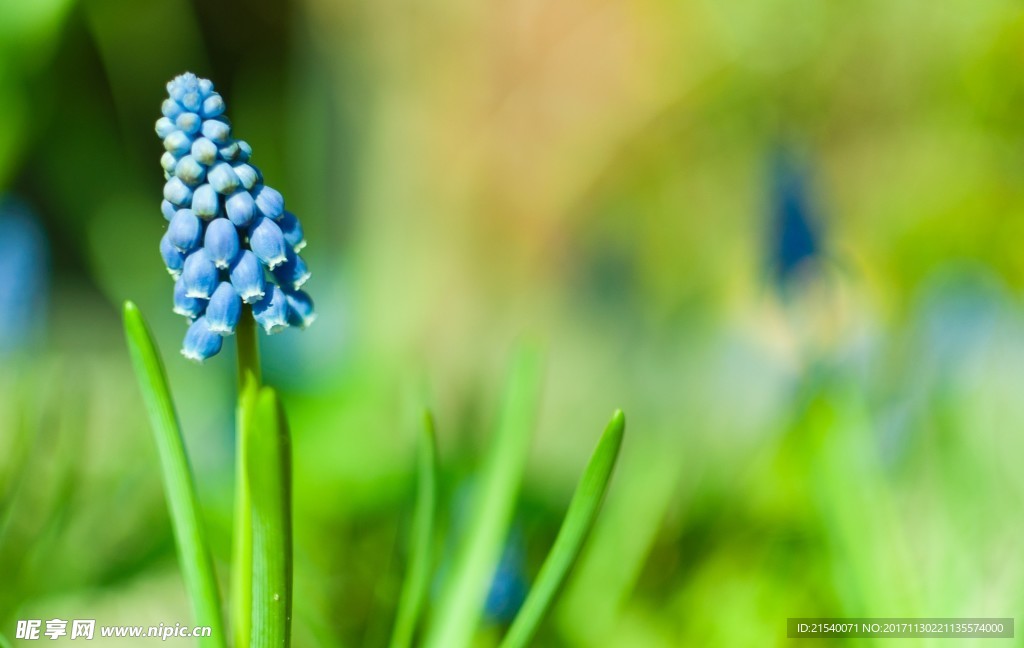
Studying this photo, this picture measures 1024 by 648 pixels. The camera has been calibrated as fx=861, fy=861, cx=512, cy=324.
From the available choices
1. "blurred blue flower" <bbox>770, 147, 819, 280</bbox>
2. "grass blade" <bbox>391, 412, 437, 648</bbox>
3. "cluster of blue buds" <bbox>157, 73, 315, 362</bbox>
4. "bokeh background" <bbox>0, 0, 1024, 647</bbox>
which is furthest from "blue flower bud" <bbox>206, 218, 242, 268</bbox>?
"blurred blue flower" <bbox>770, 147, 819, 280</bbox>

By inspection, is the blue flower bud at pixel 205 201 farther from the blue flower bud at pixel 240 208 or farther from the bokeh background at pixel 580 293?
the bokeh background at pixel 580 293

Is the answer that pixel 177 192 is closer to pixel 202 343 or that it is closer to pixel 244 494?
pixel 202 343

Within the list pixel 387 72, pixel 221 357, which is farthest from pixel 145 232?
pixel 387 72

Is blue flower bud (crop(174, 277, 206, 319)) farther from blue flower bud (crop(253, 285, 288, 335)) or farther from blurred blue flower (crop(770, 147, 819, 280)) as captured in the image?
blurred blue flower (crop(770, 147, 819, 280))

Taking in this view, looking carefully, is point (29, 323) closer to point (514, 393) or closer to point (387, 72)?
point (514, 393)

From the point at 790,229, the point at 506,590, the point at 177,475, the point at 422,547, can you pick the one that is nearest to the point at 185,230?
the point at 177,475

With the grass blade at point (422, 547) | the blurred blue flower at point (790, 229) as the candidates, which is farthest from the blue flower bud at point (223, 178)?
the blurred blue flower at point (790, 229)
